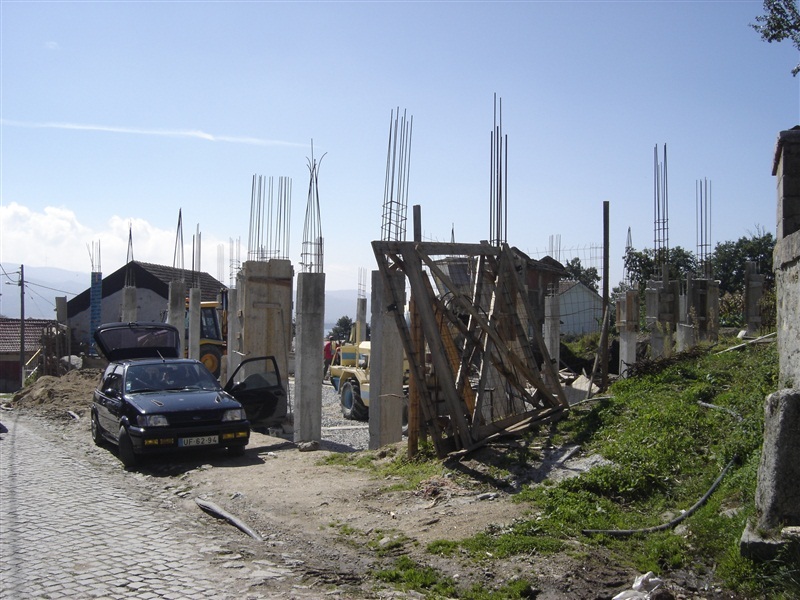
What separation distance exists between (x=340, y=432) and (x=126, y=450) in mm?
6689

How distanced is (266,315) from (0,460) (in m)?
5.57

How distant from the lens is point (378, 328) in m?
12.6

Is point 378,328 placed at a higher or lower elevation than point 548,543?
higher

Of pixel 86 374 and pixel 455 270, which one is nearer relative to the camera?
pixel 455 270

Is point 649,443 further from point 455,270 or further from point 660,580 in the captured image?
point 455,270

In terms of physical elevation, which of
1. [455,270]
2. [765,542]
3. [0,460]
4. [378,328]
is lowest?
[0,460]

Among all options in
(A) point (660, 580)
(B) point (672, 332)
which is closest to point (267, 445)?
(A) point (660, 580)

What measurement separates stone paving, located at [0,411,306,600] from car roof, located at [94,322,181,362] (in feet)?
14.9

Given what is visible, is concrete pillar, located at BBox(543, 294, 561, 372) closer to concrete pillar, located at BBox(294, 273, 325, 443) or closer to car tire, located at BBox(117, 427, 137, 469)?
concrete pillar, located at BBox(294, 273, 325, 443)

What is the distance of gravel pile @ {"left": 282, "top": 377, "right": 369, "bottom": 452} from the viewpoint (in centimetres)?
1457

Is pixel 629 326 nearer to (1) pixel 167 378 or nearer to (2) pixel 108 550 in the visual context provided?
(1) pixel 167 378

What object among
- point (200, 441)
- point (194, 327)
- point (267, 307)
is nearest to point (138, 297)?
point (194, 327)

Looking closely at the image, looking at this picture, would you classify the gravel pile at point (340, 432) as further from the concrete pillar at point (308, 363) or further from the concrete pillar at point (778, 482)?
the concrete pillar at point (778, 482)

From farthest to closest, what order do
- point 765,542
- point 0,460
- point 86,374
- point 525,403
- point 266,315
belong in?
point 86,374
point 266,315
point 0,460
point 525,403
point 765,542
